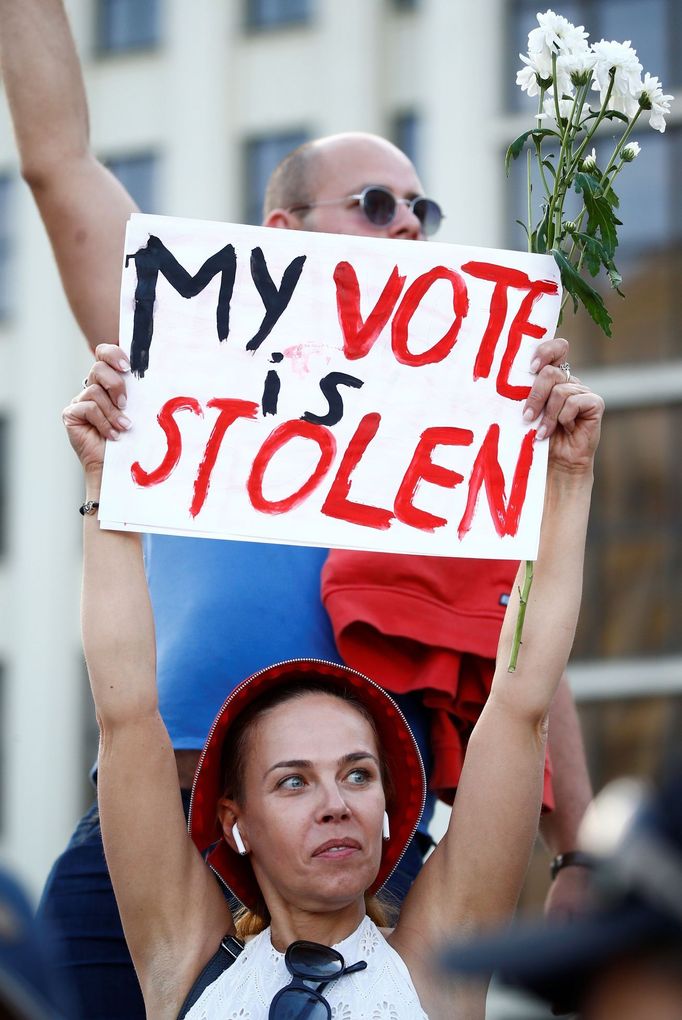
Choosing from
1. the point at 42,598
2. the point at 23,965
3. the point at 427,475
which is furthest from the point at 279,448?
the point at 42,598

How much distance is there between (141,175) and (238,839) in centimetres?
1675

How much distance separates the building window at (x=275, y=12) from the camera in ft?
60.2

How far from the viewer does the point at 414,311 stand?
2.57 meters

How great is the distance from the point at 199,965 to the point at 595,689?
1454cm

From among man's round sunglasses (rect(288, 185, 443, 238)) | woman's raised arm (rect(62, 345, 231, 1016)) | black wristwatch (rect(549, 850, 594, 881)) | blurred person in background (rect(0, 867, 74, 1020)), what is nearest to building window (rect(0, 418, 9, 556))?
man's round sunglasses (rect(288, 185, 443, 238))

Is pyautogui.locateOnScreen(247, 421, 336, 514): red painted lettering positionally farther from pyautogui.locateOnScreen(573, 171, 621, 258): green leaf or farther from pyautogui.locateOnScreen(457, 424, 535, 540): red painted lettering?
pyautogui.locateOnScreen(573, 171, 621, 258): green leaf

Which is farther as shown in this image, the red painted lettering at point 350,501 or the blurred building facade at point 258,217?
the blurred building facade at point 258,217

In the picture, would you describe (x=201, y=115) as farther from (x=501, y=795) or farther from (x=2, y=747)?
(x=501, y=795)

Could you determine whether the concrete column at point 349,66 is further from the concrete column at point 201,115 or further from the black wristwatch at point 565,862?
the black wristwatch at point 565,862

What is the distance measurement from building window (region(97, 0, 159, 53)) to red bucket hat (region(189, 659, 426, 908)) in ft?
56.4

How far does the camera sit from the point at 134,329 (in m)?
2.52

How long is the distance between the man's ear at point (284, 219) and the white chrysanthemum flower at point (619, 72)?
2.87ft

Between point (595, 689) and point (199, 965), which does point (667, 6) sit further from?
point (199, 965)

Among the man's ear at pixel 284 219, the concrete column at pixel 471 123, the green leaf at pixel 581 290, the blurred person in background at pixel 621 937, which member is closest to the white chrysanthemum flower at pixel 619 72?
the green leaf at pixel 581 290
